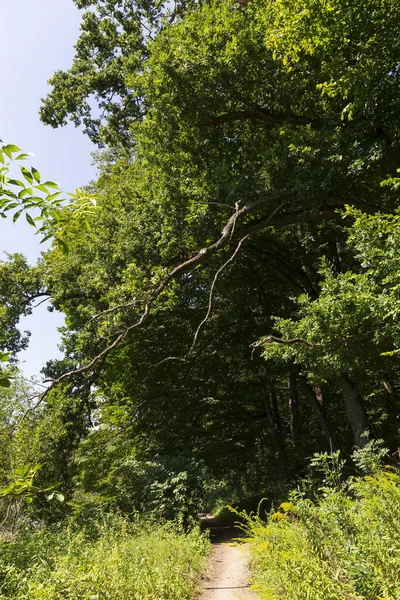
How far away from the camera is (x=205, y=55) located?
9.09m

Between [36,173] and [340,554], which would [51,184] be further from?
[340,554]

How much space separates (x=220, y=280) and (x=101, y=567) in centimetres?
1027

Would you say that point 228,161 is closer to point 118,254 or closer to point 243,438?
point 118,254

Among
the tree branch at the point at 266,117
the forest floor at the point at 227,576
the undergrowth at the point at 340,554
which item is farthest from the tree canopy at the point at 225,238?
the undergrowth at the point at 340,554

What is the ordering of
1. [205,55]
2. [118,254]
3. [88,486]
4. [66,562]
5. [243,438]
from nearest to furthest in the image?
1. [66,562]
2. [205,55]
3. [118,254]
4. [88,486]
5. [243,438]

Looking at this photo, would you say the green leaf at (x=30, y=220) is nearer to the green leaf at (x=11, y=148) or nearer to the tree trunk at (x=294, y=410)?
the green leaf at (x=11, y=148)

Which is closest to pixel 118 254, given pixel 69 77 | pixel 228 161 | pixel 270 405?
pixel 228 161

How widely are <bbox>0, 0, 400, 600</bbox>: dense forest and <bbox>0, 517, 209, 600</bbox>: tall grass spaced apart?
0.11 meters

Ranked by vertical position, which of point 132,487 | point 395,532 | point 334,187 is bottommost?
point 395,532

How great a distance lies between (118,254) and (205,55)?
200 inches

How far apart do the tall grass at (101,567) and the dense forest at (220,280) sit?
0.36 feet

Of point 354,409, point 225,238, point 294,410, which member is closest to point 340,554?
point 225,238

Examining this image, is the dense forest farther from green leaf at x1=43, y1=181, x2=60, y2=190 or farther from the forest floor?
the forest floor

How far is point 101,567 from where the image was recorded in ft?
17.2
